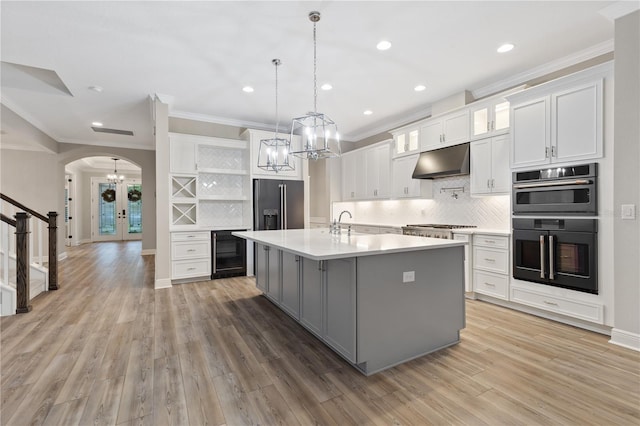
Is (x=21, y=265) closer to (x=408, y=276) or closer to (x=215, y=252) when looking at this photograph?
(x=215, y=252)

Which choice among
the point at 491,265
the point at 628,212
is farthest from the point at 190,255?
the point at 628,212

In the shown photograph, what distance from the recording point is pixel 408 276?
7.77 ft

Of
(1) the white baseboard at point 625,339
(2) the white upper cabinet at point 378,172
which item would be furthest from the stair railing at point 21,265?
(1) the white baseboard at point 625,339

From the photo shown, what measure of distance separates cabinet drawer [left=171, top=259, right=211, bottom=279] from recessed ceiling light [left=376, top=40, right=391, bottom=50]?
4.07 metres

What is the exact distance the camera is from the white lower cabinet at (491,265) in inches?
142

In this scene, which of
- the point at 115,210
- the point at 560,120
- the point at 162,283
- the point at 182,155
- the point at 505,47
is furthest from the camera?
the point at 115,210

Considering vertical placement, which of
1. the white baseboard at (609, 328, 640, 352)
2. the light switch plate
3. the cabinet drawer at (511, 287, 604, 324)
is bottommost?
the white baseboard at (609, 328, 640, 352)

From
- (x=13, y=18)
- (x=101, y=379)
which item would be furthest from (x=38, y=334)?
(x=13, y=18)

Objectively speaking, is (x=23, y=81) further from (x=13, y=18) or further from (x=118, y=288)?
(x=118, y=288)

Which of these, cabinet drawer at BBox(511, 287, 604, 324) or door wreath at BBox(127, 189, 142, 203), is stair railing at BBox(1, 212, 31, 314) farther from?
door wreath at BBox(127, 189, 142, 203)

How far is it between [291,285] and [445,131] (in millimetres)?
3210

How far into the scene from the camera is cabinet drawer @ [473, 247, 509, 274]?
11.8 ft

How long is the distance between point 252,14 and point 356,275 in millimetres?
2416

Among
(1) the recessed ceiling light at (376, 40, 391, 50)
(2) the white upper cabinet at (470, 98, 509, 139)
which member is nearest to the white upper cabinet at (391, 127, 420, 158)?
(2) the white upper cabinet at (470, 98, 509, 139)
